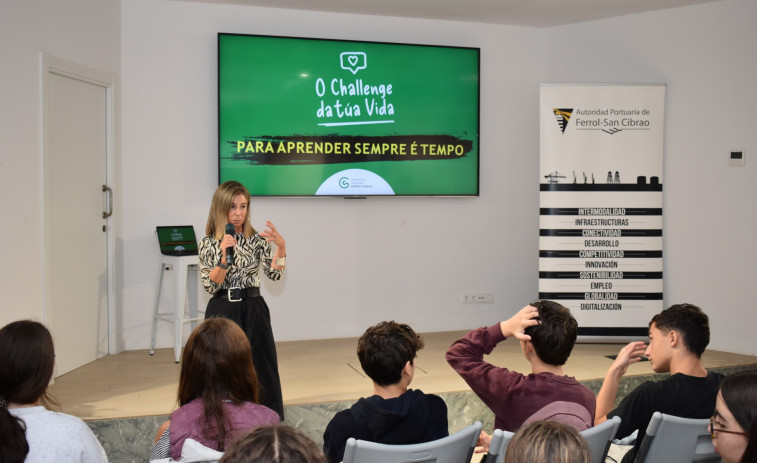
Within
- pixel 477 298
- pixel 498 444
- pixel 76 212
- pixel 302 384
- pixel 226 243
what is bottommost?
pixel 302 384

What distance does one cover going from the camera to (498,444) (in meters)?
2.19

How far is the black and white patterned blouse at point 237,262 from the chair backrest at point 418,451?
2020 millimetres

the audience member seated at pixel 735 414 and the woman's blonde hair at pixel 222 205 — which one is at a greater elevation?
the woman's blonde hair at pixel 222 205

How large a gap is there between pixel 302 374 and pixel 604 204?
2969 millimetres

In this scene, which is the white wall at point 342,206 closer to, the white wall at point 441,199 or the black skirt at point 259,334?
the white wall at point 441,199

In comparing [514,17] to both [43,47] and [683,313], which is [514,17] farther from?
[683,313]

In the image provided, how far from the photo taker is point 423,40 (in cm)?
664

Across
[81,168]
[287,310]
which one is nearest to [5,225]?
[81,168]

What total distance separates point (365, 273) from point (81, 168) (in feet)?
8.31

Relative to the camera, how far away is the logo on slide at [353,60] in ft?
20.8

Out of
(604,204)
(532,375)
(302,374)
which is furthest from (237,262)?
(604,204)

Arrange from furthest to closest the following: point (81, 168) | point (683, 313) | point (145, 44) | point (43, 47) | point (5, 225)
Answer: point (145, 44) → point (81, 168) → point (43, 47) → point (5, 225) → point (683, 313)

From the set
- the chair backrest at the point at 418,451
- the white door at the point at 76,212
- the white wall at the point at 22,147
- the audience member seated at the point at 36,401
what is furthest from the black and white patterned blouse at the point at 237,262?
the chair backrest at the point at 418,451

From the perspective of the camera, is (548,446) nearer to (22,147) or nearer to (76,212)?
(22,147)
